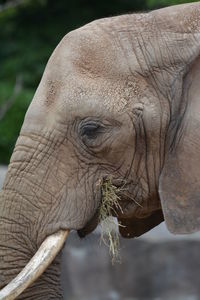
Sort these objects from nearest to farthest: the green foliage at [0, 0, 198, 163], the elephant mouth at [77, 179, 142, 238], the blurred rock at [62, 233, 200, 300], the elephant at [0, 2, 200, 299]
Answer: the elephant at [0, 2, 200, 299] → the elephant mouth at [77, 179, 142, 238] → the blurred rock at [62, 233, 200, 300] → the green foliage at [0, 0, 198, 163]

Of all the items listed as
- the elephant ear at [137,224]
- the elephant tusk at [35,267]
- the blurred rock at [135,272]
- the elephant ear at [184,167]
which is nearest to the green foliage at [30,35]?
the blurred rock at [135,272]

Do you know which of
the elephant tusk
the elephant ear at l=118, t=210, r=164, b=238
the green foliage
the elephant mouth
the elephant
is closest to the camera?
the elephant tusk

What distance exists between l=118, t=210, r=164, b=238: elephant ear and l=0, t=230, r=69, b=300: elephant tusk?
0.74m

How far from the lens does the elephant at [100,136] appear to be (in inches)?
204

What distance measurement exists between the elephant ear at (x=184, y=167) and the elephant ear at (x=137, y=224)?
1.75ft

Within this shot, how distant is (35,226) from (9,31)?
8.40 meters

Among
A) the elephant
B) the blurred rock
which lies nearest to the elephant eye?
the elephant

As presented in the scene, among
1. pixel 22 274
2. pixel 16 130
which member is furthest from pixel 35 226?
pixel 16 130

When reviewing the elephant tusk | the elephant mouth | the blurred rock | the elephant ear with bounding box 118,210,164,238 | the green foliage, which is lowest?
the blurred rock

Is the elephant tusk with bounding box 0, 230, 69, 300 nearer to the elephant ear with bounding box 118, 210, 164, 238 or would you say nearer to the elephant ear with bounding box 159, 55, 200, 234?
the elephant ear with bounding box 159, 55, 200, 234

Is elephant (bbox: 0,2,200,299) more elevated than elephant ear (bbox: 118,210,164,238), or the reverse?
elephant (bbox: 0,2,200,299)

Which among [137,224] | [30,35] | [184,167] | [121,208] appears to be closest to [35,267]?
[121,208]

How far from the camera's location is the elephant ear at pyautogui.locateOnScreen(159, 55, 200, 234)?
5250mm

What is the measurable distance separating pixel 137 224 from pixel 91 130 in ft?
2.60
